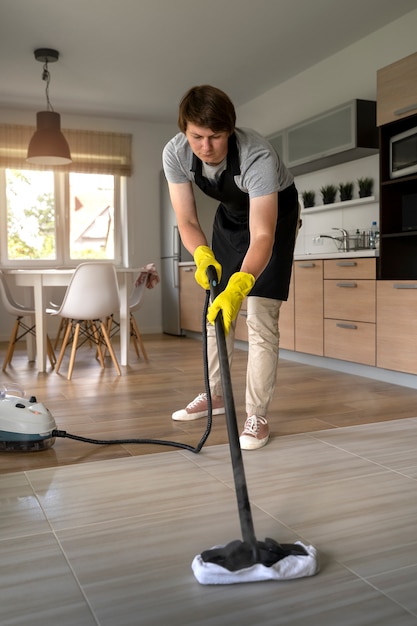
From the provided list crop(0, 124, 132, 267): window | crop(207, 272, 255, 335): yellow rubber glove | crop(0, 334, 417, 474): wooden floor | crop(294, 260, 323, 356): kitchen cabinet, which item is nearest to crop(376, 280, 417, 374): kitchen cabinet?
crop(0, 334, 417, 474): wooden floor

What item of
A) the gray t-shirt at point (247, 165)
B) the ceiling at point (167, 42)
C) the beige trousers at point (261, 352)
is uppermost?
the ceiling at point (167, 42)

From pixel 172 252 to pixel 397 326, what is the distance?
351 centimetres

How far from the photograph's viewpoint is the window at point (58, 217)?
6.50 m

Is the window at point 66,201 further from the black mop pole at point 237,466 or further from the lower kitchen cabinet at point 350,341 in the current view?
the black mop pole at point 237,466

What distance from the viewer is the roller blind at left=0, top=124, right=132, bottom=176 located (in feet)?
20.6

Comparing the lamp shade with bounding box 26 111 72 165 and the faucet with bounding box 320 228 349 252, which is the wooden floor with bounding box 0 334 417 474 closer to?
the faucet with bounding box 320 228 349 252

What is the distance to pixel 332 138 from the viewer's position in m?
4.51


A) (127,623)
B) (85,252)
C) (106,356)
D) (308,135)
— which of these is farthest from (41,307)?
(127,623)

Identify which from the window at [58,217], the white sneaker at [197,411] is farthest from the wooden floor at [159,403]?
the window at [58,217]

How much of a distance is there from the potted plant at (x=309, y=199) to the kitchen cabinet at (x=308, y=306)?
3.09ft

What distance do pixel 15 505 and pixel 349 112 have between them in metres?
3.61

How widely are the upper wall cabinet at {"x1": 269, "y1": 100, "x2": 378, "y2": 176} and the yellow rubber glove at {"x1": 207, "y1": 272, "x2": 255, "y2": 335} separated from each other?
295cm

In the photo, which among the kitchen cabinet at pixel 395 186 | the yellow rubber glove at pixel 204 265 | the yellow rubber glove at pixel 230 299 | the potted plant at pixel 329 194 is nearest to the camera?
the yellow rubber glove at pixel 230 299

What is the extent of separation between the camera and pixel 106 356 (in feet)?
16.5
